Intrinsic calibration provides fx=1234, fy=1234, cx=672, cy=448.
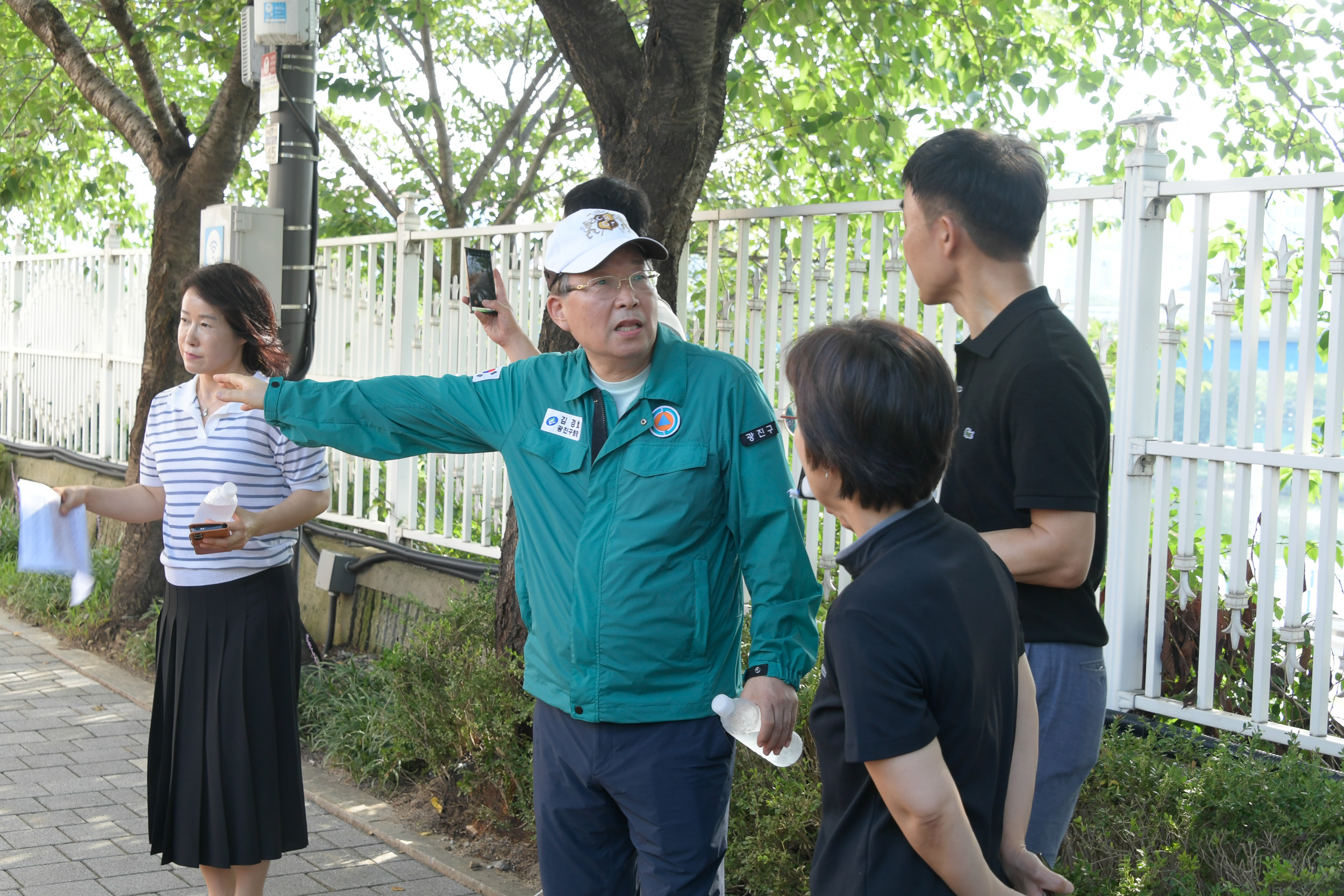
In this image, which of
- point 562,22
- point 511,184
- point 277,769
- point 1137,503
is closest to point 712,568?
point 277,769

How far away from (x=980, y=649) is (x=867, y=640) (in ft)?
0.60

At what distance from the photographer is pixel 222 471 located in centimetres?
353

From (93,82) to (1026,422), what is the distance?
302 inches

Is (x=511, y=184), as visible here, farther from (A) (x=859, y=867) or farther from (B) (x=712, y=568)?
→ (A) (x=859, y=867)

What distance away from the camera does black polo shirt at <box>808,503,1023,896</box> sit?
1.67 m

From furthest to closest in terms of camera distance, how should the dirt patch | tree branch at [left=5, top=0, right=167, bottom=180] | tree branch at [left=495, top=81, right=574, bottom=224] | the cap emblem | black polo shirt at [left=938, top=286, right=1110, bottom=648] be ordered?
tree branch at [left=495, top=81, right=574, bottom=224], tree branch at [left=5, top=0, right=167, bottom=180], the dirt patch, the cap emblem, black polo shirt at [left=938, top=286, right=1110, bottom=648]

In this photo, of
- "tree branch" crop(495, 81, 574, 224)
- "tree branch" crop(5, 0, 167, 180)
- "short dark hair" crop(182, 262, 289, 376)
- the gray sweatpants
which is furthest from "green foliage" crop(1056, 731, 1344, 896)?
"tree branch" crop(495, 81, 574, 224)

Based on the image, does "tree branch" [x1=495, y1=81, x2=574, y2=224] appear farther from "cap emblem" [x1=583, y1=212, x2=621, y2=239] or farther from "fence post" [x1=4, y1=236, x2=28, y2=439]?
"cap emblem" [x1=583, y1=212, x2=621, y2=239]

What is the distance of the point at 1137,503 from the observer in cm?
424

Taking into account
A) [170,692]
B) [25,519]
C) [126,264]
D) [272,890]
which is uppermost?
[126,264]

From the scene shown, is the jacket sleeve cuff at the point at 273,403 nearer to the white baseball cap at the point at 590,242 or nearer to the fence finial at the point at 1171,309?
the white baseball cap at the point at 590,242

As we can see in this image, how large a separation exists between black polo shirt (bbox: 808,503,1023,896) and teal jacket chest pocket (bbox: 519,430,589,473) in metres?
0.90

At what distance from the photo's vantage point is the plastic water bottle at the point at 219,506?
3.20 metres

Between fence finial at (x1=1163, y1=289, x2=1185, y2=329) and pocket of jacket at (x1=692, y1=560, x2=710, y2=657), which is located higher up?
fence finial at (x1=1163, y1=289, x2=1185, y2=329)
